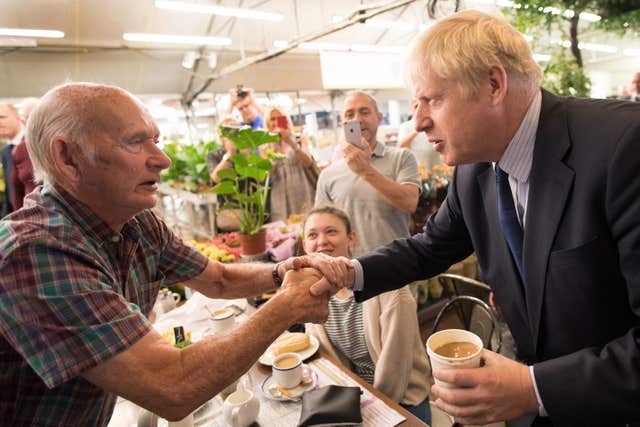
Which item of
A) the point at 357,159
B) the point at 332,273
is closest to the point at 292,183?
the point at 357,159

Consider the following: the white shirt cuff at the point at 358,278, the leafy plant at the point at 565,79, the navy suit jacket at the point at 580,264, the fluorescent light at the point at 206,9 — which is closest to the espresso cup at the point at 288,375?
the white shirt cuff at the point at 358,278

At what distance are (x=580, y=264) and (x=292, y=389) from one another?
40.2 inches

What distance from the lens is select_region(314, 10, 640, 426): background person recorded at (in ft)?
3.14

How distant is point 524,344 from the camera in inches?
53.1

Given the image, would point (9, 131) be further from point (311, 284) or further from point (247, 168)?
point (311, 284)

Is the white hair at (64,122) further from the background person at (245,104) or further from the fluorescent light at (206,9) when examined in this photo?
the fluorescent light at (206,9)

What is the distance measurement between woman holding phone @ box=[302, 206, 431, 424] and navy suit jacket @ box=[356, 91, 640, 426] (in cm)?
60

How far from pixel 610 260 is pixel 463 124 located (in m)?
0.52

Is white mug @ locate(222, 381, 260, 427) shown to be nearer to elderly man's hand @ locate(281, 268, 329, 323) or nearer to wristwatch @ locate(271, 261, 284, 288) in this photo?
elderly man's hand @ locate(281, 268, 329, 323)

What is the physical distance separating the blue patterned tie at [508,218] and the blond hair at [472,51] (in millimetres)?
304

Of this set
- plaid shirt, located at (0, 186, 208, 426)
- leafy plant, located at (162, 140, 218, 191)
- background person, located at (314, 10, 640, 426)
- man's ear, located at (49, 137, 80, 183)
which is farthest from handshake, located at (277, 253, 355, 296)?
leafy plant, located at (162, 140, 218, 191)

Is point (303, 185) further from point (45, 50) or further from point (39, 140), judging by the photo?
point (45, 50)

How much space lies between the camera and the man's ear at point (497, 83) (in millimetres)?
1125

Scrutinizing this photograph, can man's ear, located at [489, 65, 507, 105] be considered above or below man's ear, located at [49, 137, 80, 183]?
above
